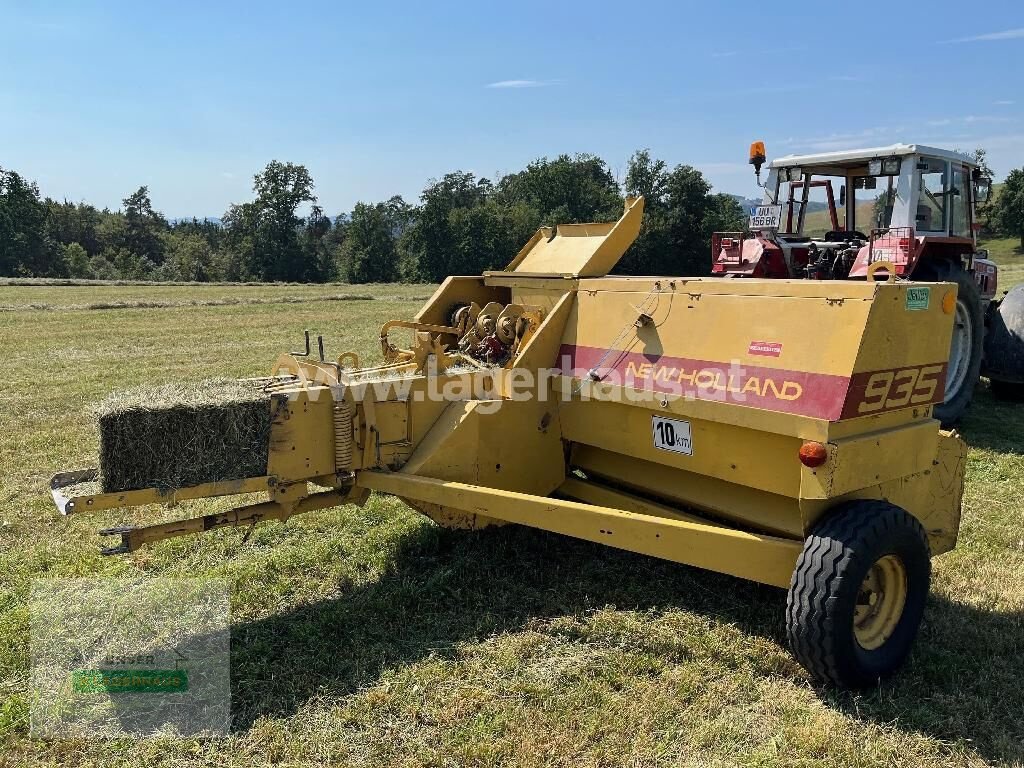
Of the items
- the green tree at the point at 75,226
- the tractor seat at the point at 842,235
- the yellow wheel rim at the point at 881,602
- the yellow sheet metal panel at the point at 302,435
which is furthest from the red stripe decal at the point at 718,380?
the green tree at the point at 75,226

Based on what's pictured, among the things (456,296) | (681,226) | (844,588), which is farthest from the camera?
(681,226)

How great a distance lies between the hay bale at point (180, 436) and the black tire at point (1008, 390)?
27.6ft

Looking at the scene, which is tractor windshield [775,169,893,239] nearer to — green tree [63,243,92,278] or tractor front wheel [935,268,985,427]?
tractor front wheel [935,268,985,427]

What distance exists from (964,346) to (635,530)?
19.3 ft

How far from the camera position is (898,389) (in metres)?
3.52

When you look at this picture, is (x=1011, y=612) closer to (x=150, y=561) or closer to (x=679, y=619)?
(x=679, y=619)

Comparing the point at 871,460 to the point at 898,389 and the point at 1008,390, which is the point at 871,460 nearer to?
the point at 898,389

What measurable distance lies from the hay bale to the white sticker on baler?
6.62 ft

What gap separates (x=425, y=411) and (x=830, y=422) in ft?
7.13

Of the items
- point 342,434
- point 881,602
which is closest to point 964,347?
point 881,602

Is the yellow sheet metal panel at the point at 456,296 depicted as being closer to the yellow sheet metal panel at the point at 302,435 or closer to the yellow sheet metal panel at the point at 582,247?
the yellow sheet metal panel at the point at 582,247

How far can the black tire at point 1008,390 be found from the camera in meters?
8.77

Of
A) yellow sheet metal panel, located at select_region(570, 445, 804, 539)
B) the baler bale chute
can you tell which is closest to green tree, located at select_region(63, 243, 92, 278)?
the baler bale chute

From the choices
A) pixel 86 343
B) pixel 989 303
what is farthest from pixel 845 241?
pixel 86 343
